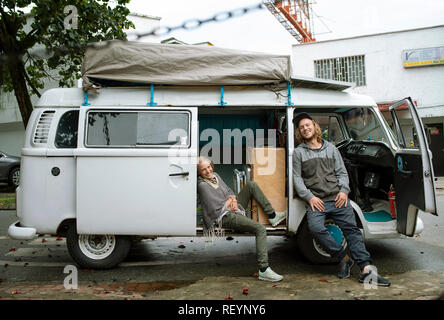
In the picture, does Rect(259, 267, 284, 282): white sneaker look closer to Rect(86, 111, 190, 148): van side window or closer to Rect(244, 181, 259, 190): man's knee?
Rect(244, 181, 259, 190): man's knee

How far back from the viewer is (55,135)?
505cm

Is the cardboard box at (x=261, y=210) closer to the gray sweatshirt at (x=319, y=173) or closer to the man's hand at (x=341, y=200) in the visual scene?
the gray sweatshirt at (x=319, y=173)

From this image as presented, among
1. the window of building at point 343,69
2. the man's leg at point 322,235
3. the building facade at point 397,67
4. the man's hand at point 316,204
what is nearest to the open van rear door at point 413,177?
the man's leg at point 322,235

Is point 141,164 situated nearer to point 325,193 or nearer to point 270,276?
point 270,276

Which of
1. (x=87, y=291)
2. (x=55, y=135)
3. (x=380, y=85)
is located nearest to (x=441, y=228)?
(x=87, y=291)

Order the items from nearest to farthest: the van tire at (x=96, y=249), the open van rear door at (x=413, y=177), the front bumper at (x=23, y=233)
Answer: the open van rear door at (x=413, y=177) < the front bumper at (x=23, y=233) < the van tire at (x=96, y=249)

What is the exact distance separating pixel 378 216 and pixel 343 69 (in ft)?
46.5

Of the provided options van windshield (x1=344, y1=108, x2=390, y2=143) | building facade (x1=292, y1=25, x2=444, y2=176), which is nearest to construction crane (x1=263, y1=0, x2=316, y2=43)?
building facade (x1=292, y1=25, x2=444, y2=176)

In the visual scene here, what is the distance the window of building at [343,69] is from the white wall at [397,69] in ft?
0.79

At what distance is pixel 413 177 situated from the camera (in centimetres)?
469

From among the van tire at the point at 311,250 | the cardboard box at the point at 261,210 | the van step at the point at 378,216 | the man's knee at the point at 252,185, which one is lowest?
the van tire at the point at 311,250

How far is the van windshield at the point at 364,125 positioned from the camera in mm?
5438

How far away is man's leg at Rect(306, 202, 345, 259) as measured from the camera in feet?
15.2
